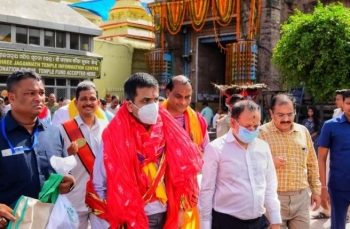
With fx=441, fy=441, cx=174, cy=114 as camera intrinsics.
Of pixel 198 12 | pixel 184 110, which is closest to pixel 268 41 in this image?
pixel 198 12

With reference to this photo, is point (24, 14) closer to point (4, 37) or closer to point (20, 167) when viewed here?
point (4, 37)

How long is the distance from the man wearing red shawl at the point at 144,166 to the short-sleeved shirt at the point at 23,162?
1.22 feet

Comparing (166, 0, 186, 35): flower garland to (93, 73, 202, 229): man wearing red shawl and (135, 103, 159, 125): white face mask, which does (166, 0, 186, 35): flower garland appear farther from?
(135, 103, 159, 125): white face mask

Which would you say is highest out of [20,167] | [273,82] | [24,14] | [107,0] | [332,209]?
[107,0]

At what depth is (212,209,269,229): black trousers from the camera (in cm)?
304

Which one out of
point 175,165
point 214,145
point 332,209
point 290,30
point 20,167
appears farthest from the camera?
point 290,30

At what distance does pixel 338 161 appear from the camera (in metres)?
4.24

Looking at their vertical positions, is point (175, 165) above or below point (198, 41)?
below

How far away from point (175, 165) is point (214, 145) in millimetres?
370

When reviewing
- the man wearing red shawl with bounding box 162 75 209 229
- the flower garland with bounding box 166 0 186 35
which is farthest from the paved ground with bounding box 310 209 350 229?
the flower garland with bounding box 166 0 186 35

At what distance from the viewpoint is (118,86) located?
942 inches

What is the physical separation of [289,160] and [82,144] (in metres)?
1.71

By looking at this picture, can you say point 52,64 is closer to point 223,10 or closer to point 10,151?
point 223,10

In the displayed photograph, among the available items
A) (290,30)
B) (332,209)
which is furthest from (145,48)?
(332,209)
